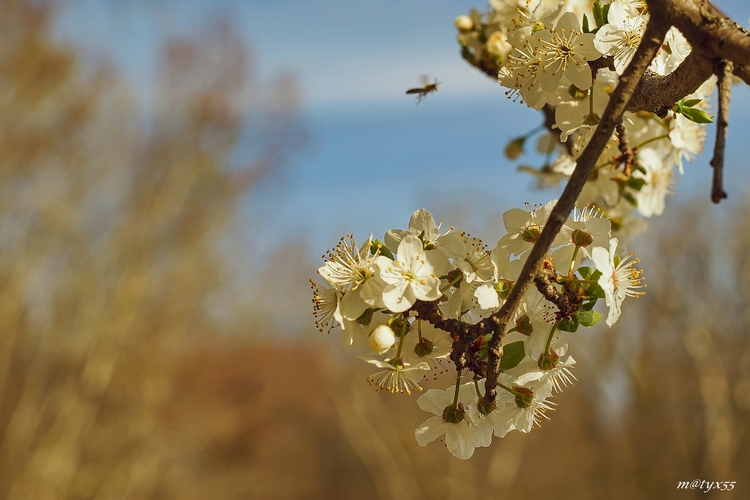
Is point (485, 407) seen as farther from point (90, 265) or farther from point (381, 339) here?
point (90, 265)

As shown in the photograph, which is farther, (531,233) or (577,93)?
(577,93)

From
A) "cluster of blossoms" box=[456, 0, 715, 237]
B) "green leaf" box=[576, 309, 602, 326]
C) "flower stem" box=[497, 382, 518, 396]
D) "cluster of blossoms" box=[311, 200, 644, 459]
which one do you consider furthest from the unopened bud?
"flower stem" box=[497, 382, 518, 396]

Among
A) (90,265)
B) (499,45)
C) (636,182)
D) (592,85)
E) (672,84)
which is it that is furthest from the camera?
(90,265)

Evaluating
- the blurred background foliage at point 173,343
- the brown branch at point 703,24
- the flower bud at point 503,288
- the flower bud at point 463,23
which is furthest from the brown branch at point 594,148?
the blurred background foliage at point 173,343

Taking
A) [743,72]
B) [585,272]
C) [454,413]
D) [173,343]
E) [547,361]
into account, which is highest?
[743,72]

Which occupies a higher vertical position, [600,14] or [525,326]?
[600,14]

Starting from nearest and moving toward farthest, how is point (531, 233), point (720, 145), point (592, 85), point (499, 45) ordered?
point (720, 145)
point (531, 233)
point (592, 85)
point (499, 45)

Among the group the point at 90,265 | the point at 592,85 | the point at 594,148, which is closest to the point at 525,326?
the point at 594,148
